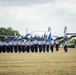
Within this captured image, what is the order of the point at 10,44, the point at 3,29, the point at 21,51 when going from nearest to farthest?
1. the point at 10,44
2. the point at 21,51
3. the point at 3,29

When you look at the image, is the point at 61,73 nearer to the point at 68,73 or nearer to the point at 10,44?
the point at 68,73

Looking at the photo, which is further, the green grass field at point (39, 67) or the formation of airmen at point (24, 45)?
the formation of airmen at point (24, 45)

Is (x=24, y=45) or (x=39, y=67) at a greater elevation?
(x=39, y=67)

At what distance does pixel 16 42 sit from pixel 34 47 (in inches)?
68.6

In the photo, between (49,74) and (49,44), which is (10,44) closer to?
(49,44)

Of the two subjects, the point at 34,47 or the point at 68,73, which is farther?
the point at 34,47

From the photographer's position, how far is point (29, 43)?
33.5 metres

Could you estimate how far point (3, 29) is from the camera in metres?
105

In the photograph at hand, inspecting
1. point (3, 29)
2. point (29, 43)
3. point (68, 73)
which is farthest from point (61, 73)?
point (3, 29)

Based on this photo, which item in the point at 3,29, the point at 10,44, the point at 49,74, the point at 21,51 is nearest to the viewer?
the point at 49,74

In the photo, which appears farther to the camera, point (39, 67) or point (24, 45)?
point (24, 45)

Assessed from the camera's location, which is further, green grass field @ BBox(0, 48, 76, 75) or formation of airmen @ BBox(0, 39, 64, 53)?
formation of airmen @ BBox(0, 39, 64, 53)

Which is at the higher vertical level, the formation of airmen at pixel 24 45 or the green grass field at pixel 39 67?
A: the green grass field at pixel 39 67

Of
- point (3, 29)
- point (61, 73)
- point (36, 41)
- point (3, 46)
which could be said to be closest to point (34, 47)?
point (36, 41)
